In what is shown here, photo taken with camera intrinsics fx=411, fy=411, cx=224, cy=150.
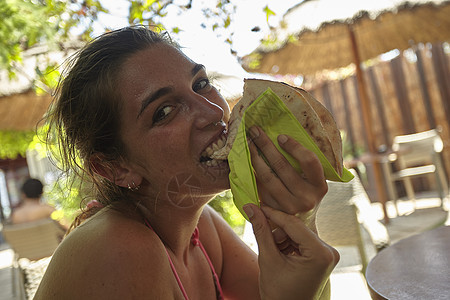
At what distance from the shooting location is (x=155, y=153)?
4.21ft

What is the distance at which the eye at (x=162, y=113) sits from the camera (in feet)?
4.16

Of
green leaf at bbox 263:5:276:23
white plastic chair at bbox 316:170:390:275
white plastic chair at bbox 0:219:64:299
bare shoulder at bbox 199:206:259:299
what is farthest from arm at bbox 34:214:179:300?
white plastic chair at bbox 0:219:64:299

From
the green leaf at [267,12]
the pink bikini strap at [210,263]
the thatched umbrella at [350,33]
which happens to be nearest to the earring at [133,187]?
the pink bikini strap at [210,263]

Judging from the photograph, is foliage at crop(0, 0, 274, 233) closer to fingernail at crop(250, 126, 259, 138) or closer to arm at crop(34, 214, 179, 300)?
arm at crop(34, 214, 179, 300)

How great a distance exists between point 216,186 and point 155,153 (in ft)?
0.72

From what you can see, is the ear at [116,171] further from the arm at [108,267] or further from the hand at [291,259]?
the hand at [291,259]

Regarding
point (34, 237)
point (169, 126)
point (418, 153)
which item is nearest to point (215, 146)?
point (169, 126)

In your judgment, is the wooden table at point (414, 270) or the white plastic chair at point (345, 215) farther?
the white plastic chair at point (345, 215)

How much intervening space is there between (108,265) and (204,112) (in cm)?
51

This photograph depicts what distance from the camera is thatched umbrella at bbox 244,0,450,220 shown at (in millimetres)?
4953

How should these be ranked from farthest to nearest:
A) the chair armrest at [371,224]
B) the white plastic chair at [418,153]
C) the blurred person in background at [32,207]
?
1. the white plastic chair at [418,153]
2. the blurred person in background at [32,207]
3. the chair armrest at [371,224]

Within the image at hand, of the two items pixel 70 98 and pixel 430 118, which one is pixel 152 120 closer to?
pixel 70 98

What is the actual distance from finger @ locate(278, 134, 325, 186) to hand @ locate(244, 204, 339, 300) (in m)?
0.11

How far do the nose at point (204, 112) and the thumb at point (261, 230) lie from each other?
1.02ft
